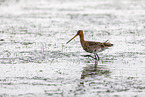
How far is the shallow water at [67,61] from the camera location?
→ 32.6 feet

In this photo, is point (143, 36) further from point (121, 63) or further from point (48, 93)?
point (48, 93)

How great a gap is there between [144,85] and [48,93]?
2.70 meters

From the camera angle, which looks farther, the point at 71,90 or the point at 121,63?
the point at 121,63

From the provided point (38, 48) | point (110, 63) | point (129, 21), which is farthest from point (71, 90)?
point (129, 21)

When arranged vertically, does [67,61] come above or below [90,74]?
above

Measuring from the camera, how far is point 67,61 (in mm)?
13594

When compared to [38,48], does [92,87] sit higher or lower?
lower

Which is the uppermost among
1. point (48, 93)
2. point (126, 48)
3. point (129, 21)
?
point (129, 21)

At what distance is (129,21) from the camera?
2639cm

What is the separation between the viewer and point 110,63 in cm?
1323

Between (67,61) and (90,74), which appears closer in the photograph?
(90,74)

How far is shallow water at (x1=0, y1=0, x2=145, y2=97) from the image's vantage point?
9945 mm

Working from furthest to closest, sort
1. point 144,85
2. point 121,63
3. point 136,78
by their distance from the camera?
point 121,63 → point 136,78 → point 144,85

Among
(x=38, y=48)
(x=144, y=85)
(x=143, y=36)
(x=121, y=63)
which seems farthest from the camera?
(x=143, y=36)
